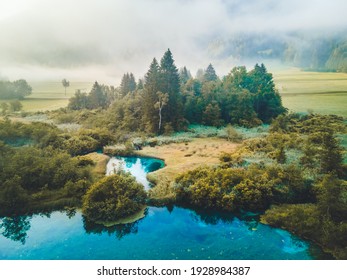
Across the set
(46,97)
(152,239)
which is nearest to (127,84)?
(46,97)

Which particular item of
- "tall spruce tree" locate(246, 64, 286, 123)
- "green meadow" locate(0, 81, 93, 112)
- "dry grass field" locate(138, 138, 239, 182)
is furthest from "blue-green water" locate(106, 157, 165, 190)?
"green meadow" locate(0, 81, 93, 112)

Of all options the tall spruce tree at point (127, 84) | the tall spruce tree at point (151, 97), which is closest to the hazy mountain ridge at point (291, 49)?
the tall spruce tree at point (151, 97)

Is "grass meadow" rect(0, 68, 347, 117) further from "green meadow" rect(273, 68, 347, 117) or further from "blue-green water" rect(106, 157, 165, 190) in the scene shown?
"blue-green water" rect(106, 157, 165, 190)

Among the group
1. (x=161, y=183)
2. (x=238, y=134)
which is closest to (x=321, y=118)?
(x=238, y=134)

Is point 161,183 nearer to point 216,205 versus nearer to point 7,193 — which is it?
point 216,205

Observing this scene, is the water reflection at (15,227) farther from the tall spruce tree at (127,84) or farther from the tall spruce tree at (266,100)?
the tall spruce tree at (127,84)

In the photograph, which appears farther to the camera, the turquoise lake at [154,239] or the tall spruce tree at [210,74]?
the tall spruce tree at [210,74]

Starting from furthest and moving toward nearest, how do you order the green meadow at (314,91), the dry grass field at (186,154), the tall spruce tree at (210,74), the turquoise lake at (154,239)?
the tall spruce tree at (210,74) < the green meadow at (314,91) < the dry grass field at (186,154) < the turquoise lake at (154,239)

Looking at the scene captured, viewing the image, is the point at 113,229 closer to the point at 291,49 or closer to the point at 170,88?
the point at 170,88

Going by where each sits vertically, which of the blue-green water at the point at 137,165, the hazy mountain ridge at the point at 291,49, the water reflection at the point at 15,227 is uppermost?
the hazy mountain ridge at the point at 291,49
